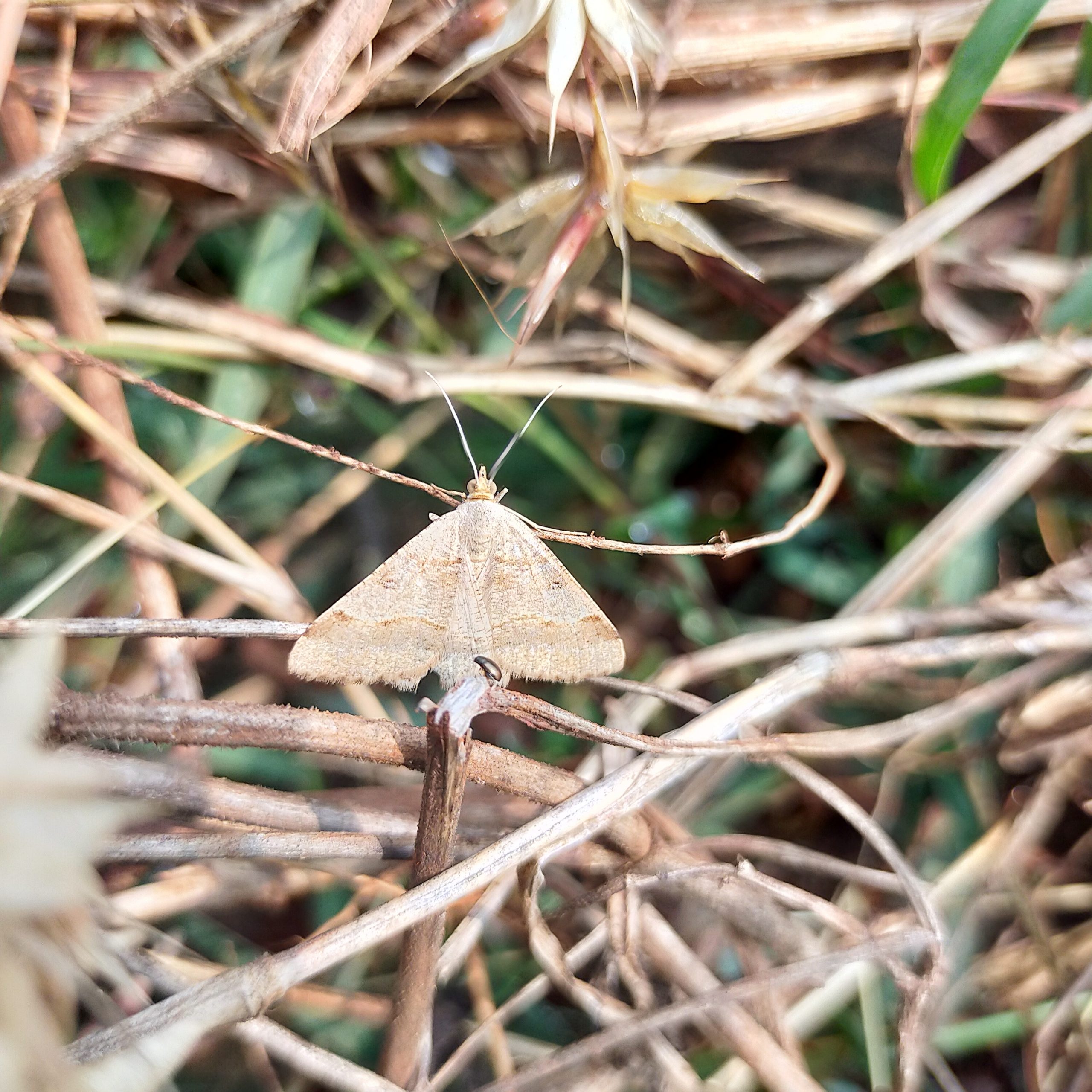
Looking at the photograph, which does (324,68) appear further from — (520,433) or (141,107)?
(520,433)

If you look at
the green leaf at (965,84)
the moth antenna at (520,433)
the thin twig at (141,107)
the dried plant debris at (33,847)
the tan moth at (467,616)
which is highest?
the green leaf at (965,84)

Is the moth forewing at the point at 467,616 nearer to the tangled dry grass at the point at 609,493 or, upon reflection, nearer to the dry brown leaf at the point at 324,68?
the tangled dry grass at the point at 609,493

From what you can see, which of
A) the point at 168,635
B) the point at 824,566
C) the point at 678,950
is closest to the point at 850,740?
the point at 678,950

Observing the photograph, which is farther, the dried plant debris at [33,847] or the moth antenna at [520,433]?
the moth antenna at [520,433]

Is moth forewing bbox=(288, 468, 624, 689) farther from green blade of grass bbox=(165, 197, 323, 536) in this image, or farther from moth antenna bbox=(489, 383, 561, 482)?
green blade of grass bbox=(165, 197, 323, 536)

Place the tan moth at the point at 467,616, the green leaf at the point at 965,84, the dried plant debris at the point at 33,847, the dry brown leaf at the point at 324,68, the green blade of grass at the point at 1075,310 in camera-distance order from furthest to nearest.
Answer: the green blade of grass at the point at 1075,310
the green leaf at the point at 965,84
the tan moth at the point at 467,616
the dry brown leaf at the point at 324,68
the dried plant debris at the point at 33,847

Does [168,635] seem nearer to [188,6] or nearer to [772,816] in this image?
[188,6]

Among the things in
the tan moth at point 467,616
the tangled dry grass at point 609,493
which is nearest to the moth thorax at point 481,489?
the tan moth at point 467,616
